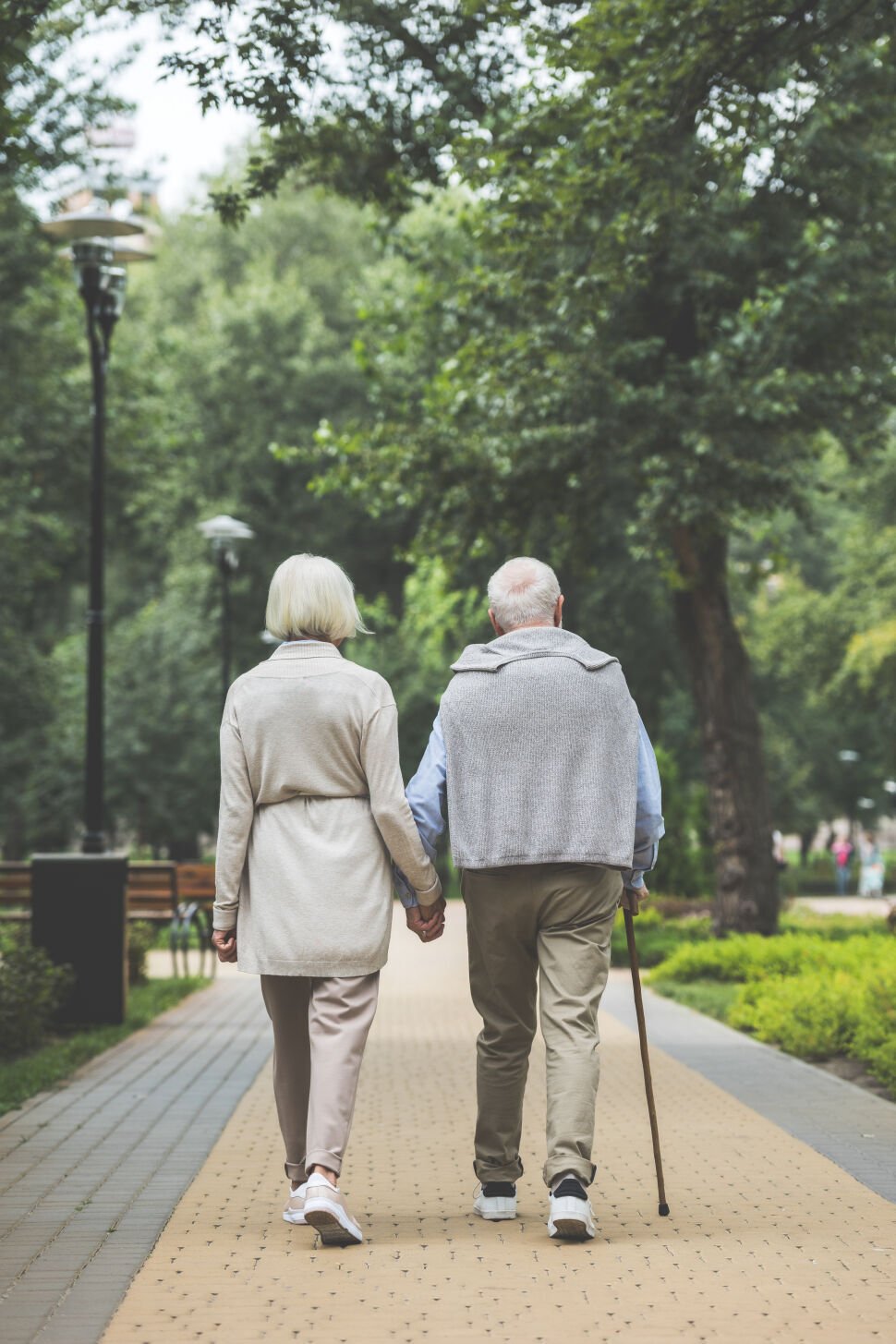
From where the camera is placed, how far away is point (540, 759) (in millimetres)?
4984

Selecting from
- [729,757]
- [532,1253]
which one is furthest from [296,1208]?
[729,757]

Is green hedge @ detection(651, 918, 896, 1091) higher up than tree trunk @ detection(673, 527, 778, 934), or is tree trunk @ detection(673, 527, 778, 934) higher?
tree trunk @ detection(673, 527, 778, 934)

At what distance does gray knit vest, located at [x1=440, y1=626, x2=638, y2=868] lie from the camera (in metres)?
4.93

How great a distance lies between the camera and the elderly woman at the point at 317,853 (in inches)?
191

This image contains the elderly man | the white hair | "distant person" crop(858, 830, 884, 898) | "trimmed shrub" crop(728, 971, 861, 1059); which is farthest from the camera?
"distant person" crop(858, 830, 884, 898)

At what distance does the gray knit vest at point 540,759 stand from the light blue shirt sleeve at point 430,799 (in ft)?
0.12

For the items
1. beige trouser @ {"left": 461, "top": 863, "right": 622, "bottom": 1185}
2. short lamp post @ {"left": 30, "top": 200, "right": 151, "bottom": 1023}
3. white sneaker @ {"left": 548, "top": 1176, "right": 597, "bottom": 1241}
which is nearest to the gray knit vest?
beige trouser @ {"left": 461, "top": 863, "right": 622, "bottom": 1185}

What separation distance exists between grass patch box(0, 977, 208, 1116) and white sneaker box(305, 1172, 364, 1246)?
3.11m

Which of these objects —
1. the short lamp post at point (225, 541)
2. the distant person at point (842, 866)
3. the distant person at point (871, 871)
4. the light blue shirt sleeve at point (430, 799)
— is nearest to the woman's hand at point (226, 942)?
the light blue shirt sleeve at point (430, 799)

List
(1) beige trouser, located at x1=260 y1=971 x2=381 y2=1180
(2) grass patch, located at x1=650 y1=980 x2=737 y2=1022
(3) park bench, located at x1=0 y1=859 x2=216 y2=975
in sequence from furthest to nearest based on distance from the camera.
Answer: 1. (3) park bench, located at x1=0 y1=859 x2=216 y2=975
2. (2) grass patch, located at x1=650 y1=980 x2=737 y2=1022
3. (1) beige trouser, located at x1=260 y1=971 x2=381 y2=1180

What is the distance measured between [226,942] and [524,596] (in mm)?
1402

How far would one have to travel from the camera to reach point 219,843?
4.92m

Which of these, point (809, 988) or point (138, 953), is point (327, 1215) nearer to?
point (809, 988)

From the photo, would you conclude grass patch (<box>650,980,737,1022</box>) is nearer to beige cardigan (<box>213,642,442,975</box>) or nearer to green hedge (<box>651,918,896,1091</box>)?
green hedge (<box>651,918,896,1091</box>)
